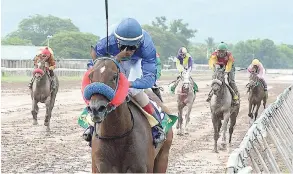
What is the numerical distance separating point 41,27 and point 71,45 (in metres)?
32.8

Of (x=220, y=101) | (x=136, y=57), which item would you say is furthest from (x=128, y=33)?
(x=220, y=101)

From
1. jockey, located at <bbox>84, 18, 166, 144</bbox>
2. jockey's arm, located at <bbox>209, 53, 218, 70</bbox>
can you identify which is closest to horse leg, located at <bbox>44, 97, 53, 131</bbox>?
jockey's arm, located at <bbox>209, 53, 218, 70</bbox>

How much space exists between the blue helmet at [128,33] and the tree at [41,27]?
100341mm

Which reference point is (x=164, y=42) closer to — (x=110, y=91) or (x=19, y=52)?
(x=19, y=52)

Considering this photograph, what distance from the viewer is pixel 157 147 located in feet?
20.7

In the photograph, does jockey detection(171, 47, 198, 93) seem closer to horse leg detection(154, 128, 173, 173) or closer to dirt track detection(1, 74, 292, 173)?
dirt track detection(1, 74, 292, 173)

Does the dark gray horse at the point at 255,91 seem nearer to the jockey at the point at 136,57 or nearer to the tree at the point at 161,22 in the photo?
the jockey at the point at 136,57

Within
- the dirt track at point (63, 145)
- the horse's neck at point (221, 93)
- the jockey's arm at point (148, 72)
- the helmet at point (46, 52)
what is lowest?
the dirt track at point (63, 145)

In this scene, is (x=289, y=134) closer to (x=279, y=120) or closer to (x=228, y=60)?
(x=279, y=120)

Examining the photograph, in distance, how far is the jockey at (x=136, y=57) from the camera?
5758mm

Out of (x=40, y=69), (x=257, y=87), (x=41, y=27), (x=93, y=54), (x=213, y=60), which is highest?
(x=93, y=54)

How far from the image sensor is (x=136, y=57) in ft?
20.0

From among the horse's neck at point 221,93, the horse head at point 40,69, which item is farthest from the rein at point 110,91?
the horse head at point 40,69

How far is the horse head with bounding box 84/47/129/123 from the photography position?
464cm
